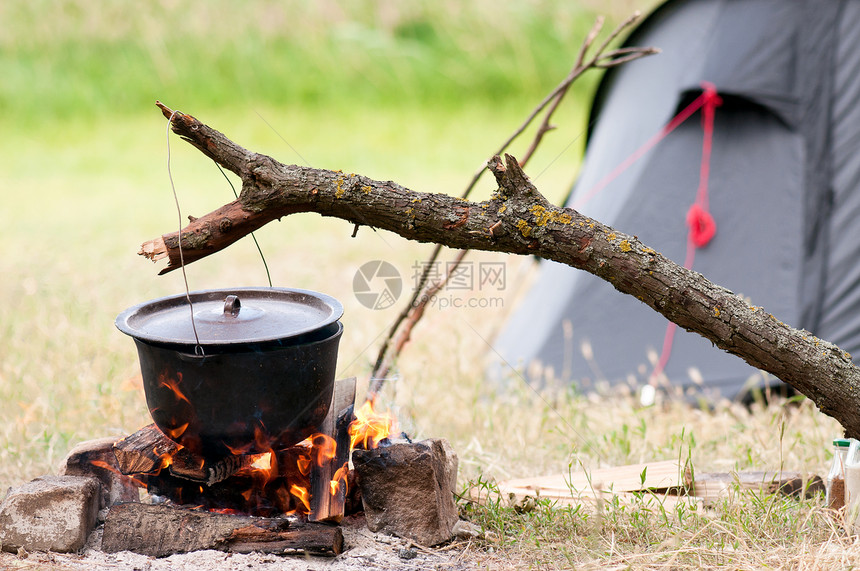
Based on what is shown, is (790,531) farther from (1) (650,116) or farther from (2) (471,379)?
(1) (650,116)

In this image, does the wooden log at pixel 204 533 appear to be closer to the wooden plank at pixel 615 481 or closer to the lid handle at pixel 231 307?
the lid handle at pixel 231 307

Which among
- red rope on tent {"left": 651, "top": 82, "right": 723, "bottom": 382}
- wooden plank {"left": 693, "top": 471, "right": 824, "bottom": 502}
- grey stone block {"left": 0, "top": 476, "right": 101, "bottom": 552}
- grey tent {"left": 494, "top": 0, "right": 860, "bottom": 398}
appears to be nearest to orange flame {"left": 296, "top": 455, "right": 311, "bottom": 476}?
grey stone block {"left": 0, "top": 476, "right": 101, "bottom": 552}

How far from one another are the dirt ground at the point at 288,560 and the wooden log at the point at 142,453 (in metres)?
0.25

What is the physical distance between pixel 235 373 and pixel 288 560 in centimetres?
62

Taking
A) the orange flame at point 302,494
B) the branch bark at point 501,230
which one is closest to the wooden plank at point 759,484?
the branch bark at point 501,230

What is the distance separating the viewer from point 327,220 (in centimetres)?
909

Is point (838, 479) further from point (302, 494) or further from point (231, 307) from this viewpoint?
point (231, 307)

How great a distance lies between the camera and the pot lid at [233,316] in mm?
2535

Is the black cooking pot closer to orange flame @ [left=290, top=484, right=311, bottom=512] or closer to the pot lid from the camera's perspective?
the pot lid

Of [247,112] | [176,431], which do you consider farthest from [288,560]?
[247,112]

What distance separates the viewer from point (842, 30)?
438cm

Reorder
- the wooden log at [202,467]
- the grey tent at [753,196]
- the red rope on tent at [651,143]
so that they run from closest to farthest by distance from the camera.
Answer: the wooden log at [202,467], the grey tent at [753,196], the red rope on tent at [651,143]

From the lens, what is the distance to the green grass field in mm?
3385

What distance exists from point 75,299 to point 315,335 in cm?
378
